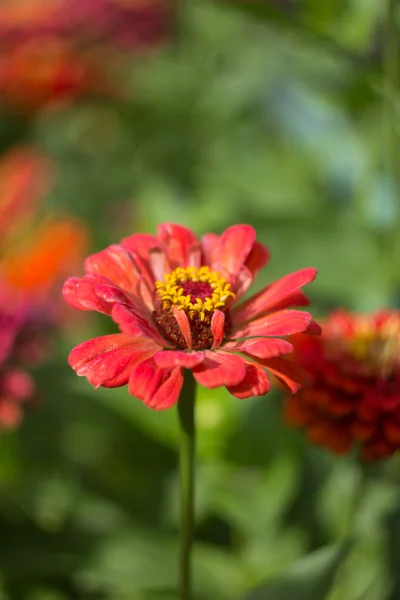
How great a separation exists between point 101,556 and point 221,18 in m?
1.00

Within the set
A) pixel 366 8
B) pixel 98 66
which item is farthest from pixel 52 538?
pixel 98 66

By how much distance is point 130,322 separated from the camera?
1.37 ft

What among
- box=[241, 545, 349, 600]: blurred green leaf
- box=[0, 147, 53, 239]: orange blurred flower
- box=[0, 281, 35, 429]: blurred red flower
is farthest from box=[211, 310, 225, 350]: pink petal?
box=[0, 147, 53, 239]: orange blurred flower

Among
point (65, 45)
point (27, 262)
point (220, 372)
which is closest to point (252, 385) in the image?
point (220, 372)

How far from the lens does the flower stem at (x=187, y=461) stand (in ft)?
1.48

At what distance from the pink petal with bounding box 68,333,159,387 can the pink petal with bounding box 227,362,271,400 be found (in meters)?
0.06

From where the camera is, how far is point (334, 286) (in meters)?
0.88

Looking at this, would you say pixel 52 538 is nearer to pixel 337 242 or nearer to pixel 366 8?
pixel 337 242

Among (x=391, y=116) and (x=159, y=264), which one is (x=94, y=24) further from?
(x=159, y=264)

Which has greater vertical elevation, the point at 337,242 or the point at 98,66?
the point at 98,66

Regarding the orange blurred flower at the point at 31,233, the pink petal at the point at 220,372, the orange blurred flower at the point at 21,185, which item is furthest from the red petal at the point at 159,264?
the orange blurred flower at the point at 21,185

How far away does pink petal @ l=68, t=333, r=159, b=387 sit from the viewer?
0.41m

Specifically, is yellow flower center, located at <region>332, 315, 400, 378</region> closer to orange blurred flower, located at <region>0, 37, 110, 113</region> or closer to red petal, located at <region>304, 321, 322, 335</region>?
red petal, located at <region>304, 321, 322, 335</region>

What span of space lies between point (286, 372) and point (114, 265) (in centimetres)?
13
